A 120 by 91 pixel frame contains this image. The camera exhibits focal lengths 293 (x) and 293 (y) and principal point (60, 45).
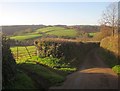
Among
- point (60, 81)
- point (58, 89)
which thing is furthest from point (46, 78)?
point (58, 89)

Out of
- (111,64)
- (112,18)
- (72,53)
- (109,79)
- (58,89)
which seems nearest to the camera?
(58,89)

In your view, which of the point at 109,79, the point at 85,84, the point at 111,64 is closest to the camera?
the point at 85,84

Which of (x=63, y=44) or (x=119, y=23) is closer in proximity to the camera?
(x=63, y=44)

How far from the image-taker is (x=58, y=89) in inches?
625

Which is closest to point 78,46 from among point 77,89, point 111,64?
point 111,64

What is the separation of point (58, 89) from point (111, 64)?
47.1ft

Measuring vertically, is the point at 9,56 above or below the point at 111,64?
above

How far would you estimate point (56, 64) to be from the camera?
86.8 ft

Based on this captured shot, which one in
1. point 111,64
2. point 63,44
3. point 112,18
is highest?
point 112,18

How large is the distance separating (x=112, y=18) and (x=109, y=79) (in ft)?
88.2

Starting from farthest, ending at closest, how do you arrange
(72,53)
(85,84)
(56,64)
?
(72,53)
(56,64)
(85,84)

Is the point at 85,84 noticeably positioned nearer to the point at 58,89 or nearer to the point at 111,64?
the point at 58,89

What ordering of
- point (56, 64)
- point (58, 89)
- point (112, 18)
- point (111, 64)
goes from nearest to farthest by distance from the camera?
1. point (58, 89)
2. point (56, 64)
3. point (111, 64)
4. point (112, 18)

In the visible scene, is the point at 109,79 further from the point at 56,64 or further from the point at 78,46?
the point at 78,46
